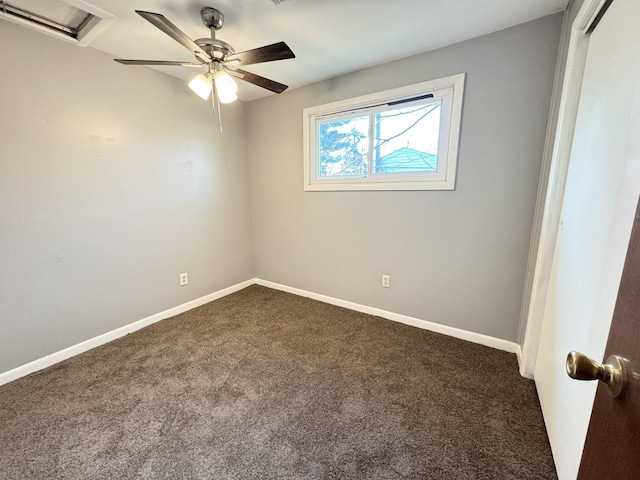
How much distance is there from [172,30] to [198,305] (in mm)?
2473

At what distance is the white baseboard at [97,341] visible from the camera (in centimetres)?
184

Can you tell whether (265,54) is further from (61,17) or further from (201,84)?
(61,17)

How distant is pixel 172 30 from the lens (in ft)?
4.19

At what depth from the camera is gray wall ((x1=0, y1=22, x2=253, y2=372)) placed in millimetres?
1774

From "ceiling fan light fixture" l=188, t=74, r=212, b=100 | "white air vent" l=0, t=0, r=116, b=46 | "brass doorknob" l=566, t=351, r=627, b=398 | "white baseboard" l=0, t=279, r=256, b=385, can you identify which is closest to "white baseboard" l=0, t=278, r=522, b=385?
"white baseboard" l=0, t=279, r=256, b=385

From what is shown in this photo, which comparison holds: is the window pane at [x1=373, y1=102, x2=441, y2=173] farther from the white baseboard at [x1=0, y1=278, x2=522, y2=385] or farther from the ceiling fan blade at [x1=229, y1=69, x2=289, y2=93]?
the white baseboard at [x1=0, y1=278, x2=522, y2=385]

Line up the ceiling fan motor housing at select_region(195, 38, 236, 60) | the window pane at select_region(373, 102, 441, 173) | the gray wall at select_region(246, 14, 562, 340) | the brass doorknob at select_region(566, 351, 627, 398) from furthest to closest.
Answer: the window pane at select_region(373, 102, 441, 173) → the gray wall at select_region(246, 14, 562, 340) → the ceiling fan motor housing at select_region(195, 38, 236, 60) → the brass doorknob at select_region(566, 351, 627, 398)

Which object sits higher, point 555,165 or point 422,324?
point 555,165

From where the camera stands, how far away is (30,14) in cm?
165

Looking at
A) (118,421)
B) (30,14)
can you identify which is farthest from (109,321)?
(30,14)

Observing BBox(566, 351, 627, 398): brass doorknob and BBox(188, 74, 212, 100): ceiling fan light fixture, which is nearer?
BBox(566, 351, 627, 398): brass doorknob

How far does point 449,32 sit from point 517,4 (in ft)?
1.26

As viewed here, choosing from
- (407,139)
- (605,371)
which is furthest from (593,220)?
(407,139)

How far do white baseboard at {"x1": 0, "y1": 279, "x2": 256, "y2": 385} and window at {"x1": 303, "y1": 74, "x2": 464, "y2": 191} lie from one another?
1.73 metres
